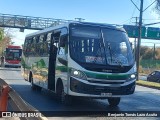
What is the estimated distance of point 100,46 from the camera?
1377 centimetres

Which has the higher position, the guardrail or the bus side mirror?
the bus side mirror

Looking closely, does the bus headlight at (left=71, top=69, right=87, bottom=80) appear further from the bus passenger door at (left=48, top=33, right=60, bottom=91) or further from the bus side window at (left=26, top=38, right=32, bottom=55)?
the bus side window at (left=26, top=38, right=32, bottom=55)

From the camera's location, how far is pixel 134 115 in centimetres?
1261

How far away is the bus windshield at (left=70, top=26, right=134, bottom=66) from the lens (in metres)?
13.4

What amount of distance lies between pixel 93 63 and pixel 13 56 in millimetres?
46032

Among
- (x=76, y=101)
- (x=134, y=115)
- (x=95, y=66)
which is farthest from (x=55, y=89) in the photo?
(x=134, y=115)

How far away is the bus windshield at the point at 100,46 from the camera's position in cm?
1345

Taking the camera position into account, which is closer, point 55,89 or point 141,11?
point 55,89

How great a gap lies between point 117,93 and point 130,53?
154 cm

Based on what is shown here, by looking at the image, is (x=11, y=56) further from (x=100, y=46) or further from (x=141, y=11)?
(x=100, y=46)

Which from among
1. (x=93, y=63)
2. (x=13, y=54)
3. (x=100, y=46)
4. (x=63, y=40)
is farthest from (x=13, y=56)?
(x=93, y=63)

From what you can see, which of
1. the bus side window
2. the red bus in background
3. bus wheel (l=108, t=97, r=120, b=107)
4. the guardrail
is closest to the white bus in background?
bus wheel (l=108, t=97, r=120, b=107)

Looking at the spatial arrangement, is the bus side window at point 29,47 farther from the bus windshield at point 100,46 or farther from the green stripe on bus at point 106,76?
the green stripe on bus at point 106,76

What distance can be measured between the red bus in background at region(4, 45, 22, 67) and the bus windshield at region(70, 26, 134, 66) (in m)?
44.4
